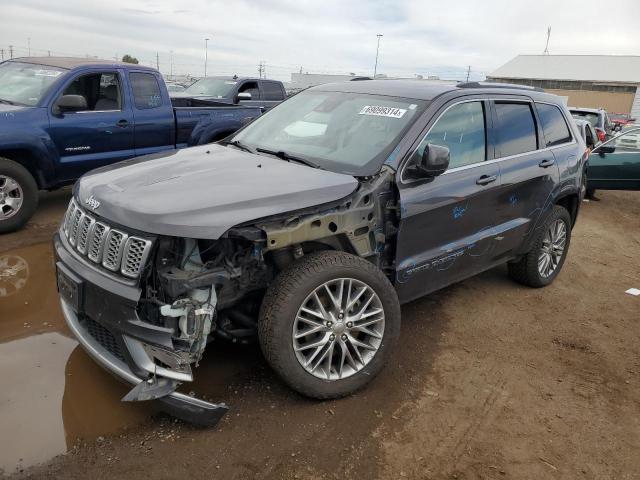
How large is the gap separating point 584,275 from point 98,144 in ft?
20.0

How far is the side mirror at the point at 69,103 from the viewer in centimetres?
607

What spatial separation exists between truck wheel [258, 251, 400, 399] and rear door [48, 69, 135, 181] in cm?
453

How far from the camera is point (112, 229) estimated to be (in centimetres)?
278

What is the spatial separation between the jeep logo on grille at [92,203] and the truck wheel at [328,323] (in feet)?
3.60

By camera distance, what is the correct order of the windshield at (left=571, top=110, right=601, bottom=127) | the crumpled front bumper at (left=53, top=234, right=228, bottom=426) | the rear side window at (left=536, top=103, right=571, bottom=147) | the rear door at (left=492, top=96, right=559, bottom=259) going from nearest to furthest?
the crumpled front bumper at (left=53, top=234, right=228, bottom=426)
the rear door at (left=492, top=96, right=559, bottom=259)
the rear side window at (left=536, top=103, right=571, bottom=147)
the windshield at (left=571, top=110, right=601, bottom=127)

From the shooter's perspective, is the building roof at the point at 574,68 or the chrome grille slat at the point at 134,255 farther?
the building roof at the point at 574,68

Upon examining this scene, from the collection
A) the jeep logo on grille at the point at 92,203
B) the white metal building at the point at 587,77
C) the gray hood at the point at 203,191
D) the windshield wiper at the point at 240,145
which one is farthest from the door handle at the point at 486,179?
the white metal building at the point at 587,77

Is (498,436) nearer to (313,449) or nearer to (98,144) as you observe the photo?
(313,449)

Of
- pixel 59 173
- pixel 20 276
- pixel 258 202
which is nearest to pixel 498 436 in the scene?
pixel 258 202

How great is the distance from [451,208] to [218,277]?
187 cm

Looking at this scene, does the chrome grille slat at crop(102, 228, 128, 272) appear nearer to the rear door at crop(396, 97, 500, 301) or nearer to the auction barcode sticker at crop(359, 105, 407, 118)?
the rear door at crop(396, 97, 500, 301)

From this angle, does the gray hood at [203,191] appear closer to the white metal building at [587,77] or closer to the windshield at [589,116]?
the windshield at [589,116]

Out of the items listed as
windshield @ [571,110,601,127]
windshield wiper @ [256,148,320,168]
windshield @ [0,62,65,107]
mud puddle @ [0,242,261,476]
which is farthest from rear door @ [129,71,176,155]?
windshield @ [571,110,601,127]

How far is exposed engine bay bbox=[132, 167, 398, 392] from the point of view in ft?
8.81
